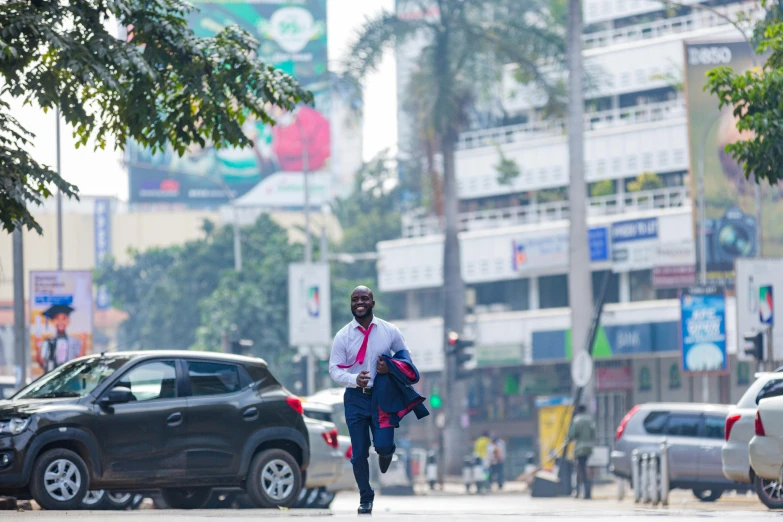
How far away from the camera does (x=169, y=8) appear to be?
19734 millimetres

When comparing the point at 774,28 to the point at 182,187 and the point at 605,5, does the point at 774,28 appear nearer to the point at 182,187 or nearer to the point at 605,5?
the point at 605,5

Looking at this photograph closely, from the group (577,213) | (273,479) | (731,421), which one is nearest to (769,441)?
(731,421)

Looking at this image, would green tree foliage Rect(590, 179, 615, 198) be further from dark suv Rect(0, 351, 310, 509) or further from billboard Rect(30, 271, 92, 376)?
dark suv Rect(0, 351, 310, 509)

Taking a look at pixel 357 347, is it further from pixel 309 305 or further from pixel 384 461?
pixel 309 305

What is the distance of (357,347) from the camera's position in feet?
45.7

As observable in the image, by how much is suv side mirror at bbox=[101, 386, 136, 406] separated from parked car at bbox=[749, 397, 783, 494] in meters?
6.32

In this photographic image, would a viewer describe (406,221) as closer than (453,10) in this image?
No

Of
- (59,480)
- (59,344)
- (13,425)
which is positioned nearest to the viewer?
(13,425)

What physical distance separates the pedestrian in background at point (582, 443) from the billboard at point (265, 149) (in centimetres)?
6871

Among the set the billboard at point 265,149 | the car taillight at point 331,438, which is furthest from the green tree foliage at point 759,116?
the billboard at point 265,149

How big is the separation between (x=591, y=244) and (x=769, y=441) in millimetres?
43789

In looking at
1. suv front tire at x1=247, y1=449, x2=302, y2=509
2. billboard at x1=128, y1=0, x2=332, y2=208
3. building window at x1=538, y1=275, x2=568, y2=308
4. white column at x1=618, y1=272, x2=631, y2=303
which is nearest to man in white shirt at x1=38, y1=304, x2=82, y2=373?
suv front tire at x1=247, y1=449, x2=302, y2=509

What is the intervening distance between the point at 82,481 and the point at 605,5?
6144 centimetres

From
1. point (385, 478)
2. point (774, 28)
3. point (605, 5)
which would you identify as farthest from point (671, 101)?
point (774, 28)
